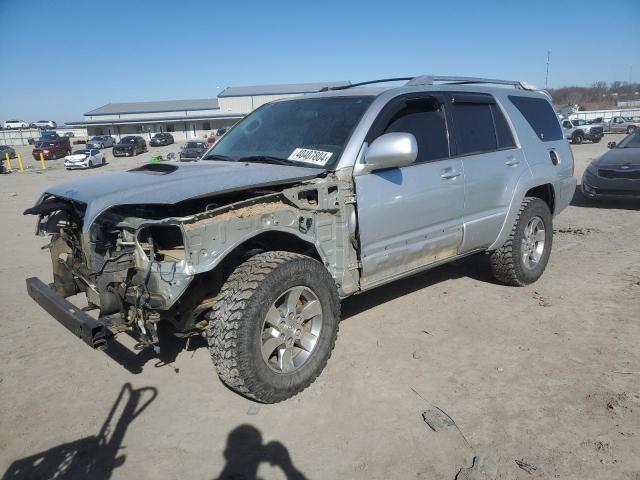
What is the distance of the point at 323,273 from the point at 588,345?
223 centimetres

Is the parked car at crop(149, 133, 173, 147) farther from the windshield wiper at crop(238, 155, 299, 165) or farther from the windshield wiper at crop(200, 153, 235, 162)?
the windshield wiper at crop(238, 155, 299, 165)

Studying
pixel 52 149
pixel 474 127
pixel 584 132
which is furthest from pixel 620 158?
pixel 52 149

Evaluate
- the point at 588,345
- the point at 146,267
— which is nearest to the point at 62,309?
the point at 146,267

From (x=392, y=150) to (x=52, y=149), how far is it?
4201cm

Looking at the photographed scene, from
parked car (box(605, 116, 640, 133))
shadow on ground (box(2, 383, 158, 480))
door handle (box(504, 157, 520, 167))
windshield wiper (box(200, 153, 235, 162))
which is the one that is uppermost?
windshield wiper (box(200, 153, 235, 162))

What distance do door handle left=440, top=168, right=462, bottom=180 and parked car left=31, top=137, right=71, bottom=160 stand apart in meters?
40.4

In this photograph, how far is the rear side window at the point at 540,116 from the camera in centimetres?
500

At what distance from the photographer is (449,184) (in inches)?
155

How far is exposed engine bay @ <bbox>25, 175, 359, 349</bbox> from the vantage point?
8.82ft

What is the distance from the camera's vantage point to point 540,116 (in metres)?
5.22

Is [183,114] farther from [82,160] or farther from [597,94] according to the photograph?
[597,94]

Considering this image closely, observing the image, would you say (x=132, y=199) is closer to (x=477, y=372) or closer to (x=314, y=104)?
(x=314, y=104)

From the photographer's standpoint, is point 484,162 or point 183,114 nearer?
point 484,162

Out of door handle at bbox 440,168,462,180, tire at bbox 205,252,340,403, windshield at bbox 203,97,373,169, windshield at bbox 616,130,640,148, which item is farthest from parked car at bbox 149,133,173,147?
tire at bbox 205,252,340,403
